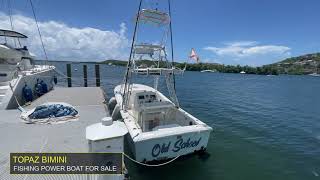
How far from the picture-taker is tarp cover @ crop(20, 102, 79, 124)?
31.9 ft

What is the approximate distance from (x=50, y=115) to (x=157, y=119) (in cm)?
495

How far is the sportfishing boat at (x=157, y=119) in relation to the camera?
27.3ft

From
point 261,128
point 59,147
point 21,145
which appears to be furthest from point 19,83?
point 261,128

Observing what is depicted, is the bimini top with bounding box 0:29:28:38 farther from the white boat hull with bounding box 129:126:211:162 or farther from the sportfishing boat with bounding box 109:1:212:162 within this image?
the white boat hull with bounding box 129:126:211:162

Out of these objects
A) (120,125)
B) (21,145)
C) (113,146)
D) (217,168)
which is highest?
(120,125)

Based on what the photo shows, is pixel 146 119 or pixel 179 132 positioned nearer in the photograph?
pixel 179 132

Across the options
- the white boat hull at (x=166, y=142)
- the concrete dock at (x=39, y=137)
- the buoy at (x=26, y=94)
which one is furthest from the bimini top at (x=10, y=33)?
the white boat hull at (x=166, y=142)

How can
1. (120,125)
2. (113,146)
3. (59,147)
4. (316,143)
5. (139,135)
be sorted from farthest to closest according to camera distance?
(316,143) < (139,135) < (59,147) < (120,125) < (113,146)

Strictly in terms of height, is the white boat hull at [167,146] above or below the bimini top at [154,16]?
below

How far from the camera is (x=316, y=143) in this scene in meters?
12.1

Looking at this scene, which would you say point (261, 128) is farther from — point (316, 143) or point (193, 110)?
point (193, 110)

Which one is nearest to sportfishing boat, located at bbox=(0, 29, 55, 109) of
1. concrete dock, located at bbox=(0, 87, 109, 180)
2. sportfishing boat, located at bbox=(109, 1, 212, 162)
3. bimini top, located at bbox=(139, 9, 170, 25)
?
concrete dock, located at bbox=(0, 87, 109, 180)

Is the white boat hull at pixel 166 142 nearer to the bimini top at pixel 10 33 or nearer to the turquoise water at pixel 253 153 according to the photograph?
the turquoise water at pixel 253 153

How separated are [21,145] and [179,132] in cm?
526
